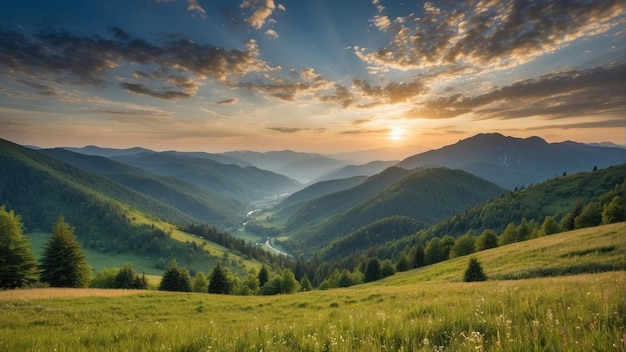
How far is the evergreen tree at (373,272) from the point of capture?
85.8 m

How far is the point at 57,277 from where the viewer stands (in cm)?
5538

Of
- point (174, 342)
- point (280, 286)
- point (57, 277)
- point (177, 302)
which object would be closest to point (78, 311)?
point (177, 302)

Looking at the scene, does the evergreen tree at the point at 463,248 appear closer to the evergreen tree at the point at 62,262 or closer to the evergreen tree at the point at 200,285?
the evergreen tree at the point at 200,285

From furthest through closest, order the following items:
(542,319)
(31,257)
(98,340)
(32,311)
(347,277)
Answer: (347,277)
(31,257)
(32,311)
(98,340)
(542,319)

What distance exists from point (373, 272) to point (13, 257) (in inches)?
3021

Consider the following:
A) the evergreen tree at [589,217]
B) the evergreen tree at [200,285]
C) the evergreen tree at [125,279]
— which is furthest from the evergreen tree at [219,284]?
the evergreen tree at [589,217]

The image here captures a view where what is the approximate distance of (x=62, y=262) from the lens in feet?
183

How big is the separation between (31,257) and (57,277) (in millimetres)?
8283

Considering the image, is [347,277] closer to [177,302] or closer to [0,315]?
[177,302]

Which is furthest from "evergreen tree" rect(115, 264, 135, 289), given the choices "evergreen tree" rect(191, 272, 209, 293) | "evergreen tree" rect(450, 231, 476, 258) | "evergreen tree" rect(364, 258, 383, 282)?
"evergreen tree" rect(450, 231, 476, 258)

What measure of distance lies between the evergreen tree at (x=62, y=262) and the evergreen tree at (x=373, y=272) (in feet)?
219

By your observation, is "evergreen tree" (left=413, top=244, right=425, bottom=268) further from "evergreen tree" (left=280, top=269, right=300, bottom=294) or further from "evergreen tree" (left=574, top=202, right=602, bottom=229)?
"evergreen tree" (left=280, top=269, right=300, bottom=294)

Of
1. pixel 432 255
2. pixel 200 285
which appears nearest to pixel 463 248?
pixel 432 255

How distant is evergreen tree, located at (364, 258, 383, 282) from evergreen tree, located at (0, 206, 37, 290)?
72629 mm
